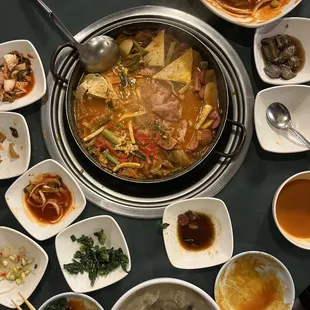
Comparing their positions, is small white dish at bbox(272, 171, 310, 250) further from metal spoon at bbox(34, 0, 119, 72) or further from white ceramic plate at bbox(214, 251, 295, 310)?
metal spoon at bbox(34, 0, 119, 72)

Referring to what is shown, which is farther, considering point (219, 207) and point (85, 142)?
point (85, 142)

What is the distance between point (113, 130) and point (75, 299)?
1.19 meters

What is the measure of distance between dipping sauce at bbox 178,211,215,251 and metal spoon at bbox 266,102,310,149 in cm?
81

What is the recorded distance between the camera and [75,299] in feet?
9.86

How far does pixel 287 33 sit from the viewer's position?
320 cm

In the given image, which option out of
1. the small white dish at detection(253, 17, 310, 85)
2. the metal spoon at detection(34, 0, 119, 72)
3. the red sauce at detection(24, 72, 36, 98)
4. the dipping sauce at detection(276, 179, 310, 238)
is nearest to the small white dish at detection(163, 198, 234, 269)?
the dipping sauce at detection(276, 179, 310, 238)

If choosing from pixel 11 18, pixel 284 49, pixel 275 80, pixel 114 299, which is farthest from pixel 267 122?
pixel 11 18

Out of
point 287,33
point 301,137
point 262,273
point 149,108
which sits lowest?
point 262,273

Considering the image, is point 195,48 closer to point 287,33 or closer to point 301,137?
point 287,33

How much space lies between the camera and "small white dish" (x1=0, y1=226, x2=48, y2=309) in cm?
300

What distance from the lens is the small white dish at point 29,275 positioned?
3004mm

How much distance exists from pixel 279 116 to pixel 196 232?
3.26 ft

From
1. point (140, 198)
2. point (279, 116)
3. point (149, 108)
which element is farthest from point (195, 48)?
point (140, 198)

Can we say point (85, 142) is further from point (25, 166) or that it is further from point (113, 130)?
point (25, 166)
